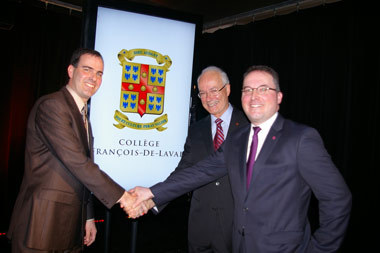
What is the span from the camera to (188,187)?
2.40m

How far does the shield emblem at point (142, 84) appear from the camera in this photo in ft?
9.46

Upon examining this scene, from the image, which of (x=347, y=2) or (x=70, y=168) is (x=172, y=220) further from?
(x=347, y=2)

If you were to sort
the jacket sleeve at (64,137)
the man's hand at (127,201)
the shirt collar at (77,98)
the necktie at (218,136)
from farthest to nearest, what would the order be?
the necktie at (218,136)
the man's hand at (127,201)
the shirt collar at (77,98)
the jacket sleeve at (64,137)

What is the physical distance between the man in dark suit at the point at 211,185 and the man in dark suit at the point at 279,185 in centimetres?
43

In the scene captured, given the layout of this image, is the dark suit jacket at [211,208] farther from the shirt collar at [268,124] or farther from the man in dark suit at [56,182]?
the man in dark suit at [56,182]

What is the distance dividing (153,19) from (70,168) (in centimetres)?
181

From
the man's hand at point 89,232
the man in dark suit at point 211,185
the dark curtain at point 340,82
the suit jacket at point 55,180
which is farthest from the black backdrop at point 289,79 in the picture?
the suit jacket at point 55,180

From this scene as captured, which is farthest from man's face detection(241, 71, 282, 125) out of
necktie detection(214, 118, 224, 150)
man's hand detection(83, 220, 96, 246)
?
man's hand detection(83, 220, 96, 246)

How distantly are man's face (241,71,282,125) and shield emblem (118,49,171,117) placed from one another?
1.32 metres

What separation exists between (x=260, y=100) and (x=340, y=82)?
7.35 ft

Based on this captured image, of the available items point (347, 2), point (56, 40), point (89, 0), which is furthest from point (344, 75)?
point (56, 40)

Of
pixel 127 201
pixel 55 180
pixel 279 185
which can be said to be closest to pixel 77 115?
pixel 55 180

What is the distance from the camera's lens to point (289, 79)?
413cm

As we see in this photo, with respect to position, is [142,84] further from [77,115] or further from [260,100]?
[260,100]
